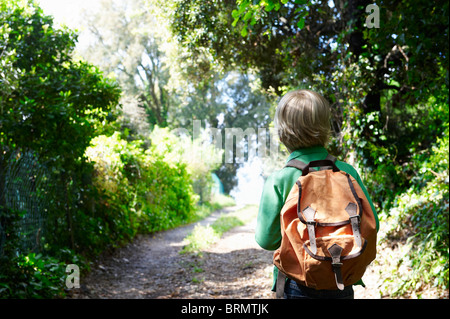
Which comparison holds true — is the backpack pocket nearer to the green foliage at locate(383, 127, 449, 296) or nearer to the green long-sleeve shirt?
the green long-sleeve shirt

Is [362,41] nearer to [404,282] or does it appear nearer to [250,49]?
[250,49]

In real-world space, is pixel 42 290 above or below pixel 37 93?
below

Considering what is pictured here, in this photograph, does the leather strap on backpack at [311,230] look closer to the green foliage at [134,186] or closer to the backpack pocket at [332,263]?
the backpack pocket at [332,263]

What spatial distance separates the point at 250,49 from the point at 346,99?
3176 millimetres

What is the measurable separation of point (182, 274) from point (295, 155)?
16.9ft

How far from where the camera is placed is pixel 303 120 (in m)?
1.81

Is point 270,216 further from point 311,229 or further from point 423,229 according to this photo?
point 423,229

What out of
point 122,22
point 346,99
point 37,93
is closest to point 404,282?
point 346,99

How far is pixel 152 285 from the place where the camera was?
5.91 meters

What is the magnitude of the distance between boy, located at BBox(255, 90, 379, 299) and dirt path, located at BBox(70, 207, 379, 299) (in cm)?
342

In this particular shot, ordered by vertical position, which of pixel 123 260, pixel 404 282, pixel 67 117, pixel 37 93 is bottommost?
pixel 123 260

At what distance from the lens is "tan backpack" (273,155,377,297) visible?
1.59 meters

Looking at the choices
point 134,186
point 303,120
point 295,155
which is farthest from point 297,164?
point 134,186

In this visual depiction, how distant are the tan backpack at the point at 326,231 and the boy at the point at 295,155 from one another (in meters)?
0.09
